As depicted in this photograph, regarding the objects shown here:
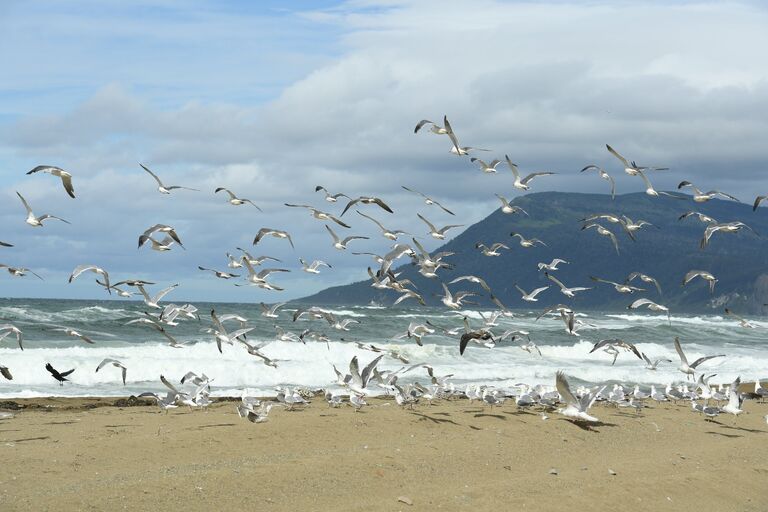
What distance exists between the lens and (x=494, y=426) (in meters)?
16.2

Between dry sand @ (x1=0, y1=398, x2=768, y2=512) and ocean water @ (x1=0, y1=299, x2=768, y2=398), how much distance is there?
23.7 feet

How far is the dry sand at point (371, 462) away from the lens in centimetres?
1130

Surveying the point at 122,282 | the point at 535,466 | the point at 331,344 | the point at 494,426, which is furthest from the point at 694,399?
the point at 331,344

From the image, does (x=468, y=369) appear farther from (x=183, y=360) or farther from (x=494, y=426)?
(x=494, y=426)

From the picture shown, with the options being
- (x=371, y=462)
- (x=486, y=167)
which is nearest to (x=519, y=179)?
(x=486, y=167)

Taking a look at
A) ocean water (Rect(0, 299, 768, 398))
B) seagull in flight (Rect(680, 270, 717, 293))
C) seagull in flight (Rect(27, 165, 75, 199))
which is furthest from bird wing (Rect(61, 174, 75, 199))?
seagull in flight (Rect(680, 270, 717, 293))

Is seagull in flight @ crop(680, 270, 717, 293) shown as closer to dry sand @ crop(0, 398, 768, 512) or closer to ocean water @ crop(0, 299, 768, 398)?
ocean water @ crop(0, 299, 768, 398)

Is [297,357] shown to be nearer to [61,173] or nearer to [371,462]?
[61,173]

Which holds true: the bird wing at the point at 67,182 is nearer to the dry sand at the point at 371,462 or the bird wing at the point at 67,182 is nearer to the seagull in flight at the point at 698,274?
the dry sand at the point at 371,462

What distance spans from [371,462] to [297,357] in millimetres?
25291

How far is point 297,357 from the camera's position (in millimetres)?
37938

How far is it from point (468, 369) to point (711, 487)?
18201 mm

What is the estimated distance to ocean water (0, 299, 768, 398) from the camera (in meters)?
26.9

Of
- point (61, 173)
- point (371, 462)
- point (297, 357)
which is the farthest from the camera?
point (297, 357)
